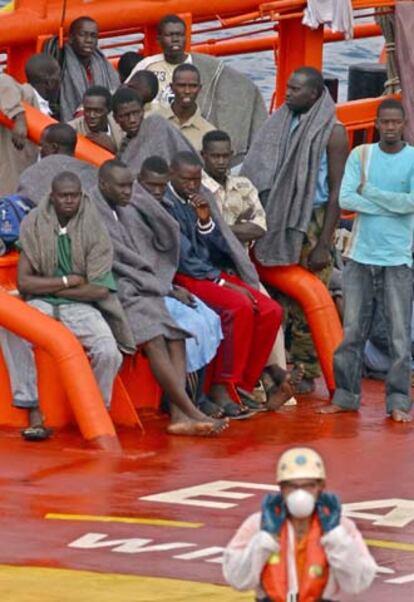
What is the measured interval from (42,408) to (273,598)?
5401mm

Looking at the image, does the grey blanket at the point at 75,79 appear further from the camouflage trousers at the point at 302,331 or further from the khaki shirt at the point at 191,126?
the camouflage trousers at the point at 302,331

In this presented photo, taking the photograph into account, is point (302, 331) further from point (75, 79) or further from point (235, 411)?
point (75, 79)

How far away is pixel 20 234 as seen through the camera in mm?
13289

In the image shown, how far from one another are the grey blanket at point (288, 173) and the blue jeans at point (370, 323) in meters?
0.80

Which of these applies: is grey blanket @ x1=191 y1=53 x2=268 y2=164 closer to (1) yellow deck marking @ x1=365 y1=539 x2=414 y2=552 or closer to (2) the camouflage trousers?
(2) the camouflage trousers

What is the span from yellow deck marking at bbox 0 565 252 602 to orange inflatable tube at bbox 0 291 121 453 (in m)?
2.69

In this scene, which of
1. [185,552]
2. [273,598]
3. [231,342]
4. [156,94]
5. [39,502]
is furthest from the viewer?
[156,94]

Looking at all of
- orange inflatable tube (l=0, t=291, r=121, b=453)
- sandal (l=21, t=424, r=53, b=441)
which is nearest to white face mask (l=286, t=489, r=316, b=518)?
orange inflatable tube (l=0, t=291, r=121, b=453)

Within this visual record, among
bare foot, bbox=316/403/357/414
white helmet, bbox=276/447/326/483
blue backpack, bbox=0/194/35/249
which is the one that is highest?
white helmet, bbox=276/447/326/483

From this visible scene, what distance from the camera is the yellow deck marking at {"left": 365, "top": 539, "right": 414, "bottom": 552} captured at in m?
11.0

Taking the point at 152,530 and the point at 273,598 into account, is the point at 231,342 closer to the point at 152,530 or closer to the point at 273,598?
the point at 152,530

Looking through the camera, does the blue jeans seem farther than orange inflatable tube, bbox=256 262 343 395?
No

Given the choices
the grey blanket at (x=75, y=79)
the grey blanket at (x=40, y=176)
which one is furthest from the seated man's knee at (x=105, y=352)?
the grey blanket at (x=75, y=79)

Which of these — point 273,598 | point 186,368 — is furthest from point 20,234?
point 273,598
